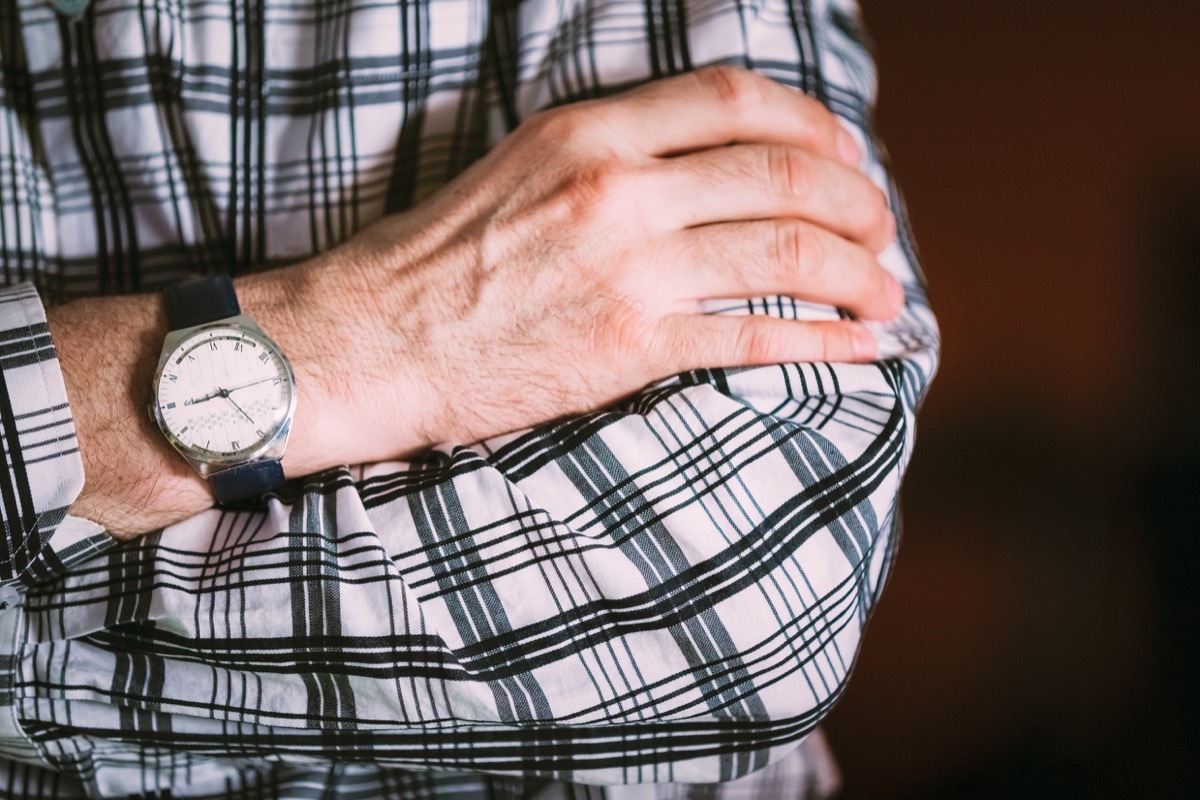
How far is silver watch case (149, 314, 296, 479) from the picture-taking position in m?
0.69

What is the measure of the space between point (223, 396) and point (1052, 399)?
139 cm

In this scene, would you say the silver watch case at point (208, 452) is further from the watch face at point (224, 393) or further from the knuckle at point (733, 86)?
the knuckle at point (733, 86)

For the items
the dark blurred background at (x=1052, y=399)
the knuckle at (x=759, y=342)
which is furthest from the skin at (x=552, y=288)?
the dark blurred background at (x=1052, y=399)

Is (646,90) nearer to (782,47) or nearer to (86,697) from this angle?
(782,47)

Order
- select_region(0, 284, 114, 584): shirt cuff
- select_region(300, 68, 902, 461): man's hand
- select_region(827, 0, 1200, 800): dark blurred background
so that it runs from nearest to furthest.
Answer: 1. select_region(0, 284, 114, 584): shirt cuff
2. select_region(300, 68, 902, 461): man's hand
3. select_region(827, 0, 1200, 800): dark blurred background

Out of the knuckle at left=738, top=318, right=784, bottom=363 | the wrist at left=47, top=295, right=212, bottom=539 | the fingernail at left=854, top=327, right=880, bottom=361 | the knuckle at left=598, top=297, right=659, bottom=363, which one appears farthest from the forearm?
the fingernail at left=854, top=327, right=880, bottom=361

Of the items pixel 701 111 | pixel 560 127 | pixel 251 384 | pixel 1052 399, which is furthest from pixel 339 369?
pixel 1052 399

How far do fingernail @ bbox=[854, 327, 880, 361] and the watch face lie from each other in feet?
1.67

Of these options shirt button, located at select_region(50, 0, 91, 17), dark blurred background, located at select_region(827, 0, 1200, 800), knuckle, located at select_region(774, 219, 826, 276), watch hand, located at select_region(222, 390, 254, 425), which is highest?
shirt button, located at select_region(50, 0, 91, 17)

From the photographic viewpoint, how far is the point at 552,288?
765mm

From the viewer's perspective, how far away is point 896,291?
860 millimetres

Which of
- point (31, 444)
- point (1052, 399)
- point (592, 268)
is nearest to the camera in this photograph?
point (31, 444)

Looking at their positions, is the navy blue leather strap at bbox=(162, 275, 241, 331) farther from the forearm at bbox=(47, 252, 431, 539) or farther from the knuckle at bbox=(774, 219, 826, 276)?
the knuckle at bbox=(774, 219, 826, 276)

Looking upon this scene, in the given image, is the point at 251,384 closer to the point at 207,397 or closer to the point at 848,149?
the point at 207,397
